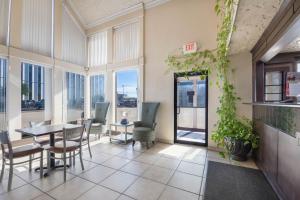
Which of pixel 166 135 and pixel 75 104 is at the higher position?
pixel 75 104

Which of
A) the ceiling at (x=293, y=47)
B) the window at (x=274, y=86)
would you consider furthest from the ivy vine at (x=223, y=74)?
the ceiling at (x=293, y=47)

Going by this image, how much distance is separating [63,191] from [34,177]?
30.4 inches

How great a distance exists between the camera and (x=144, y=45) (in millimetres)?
4629

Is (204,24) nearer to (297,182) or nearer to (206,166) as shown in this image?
(206,166)

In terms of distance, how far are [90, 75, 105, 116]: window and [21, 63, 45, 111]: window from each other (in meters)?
1.71

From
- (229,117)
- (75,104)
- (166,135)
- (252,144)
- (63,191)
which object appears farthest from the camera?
(75,104)

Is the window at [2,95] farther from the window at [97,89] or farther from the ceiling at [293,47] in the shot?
the ceiling at [293,47]

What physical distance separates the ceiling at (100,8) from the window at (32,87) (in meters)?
2.48

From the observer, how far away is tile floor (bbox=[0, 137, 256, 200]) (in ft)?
6.54

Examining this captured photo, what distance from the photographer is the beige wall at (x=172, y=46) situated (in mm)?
3422

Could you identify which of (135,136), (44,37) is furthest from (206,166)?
(44,37)

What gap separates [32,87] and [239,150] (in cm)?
536

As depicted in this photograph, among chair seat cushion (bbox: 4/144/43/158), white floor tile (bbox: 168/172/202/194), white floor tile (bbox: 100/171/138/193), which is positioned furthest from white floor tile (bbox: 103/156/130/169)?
chair seat cushion (bbox: 4/144/43/158)

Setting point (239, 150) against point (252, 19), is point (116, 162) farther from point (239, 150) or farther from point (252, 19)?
point (252, 19)
